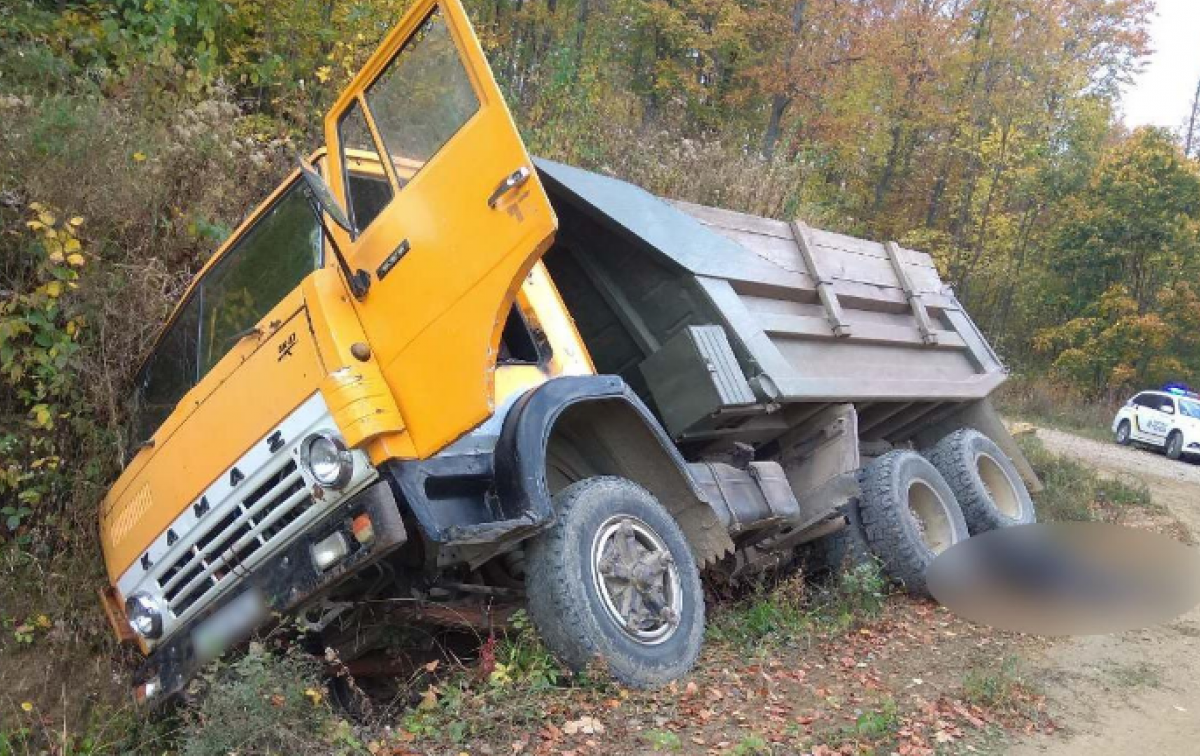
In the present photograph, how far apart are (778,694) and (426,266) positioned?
2337mm

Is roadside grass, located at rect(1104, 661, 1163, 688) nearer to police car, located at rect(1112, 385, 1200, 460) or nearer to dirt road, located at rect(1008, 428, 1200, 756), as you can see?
dirt road, located at rect(1008, 428, 1200, 756)

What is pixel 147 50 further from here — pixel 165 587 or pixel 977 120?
pixel 977 120

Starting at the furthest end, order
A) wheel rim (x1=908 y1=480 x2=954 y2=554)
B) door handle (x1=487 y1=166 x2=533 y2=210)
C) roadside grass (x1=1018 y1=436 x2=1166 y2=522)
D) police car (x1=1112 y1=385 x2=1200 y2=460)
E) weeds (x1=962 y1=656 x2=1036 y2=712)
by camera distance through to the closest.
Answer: police car (x1=1112 y1=385 x2=1200 y2=460)
roadside grass (x1=1018 y1=436 x2=1166 y2=522)
wheel rim (x1=908 y1=480 x2=954 y2=554)
weeds (x1=962 y1=656 x2=1036 y2=712)
door handle (x1=487 y1=166 x2=533 y2=210)

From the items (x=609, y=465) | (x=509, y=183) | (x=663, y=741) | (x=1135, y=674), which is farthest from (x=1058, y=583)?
(x=509, y=183)

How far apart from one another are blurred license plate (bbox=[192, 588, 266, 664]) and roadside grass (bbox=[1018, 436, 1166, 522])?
22.9 feet

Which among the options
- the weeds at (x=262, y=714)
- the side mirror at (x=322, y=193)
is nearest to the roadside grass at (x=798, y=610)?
the weeds at (x=262, y=714)

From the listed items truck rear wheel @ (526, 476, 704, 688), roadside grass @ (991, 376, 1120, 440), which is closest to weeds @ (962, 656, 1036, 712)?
truck rear wheel @ (526, 476, 704, 688)

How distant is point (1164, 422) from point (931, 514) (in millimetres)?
17894

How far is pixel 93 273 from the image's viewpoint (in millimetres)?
6148

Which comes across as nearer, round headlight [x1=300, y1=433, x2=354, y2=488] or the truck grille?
round headlight [x1=300, y1=433, x2=354, y2=488]

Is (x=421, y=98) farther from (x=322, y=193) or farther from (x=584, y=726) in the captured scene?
(x=584, y=726)

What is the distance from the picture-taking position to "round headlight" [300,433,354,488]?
12.4 feet

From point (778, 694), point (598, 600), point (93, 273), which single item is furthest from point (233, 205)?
point (778, 694)

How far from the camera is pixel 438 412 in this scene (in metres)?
3.82
